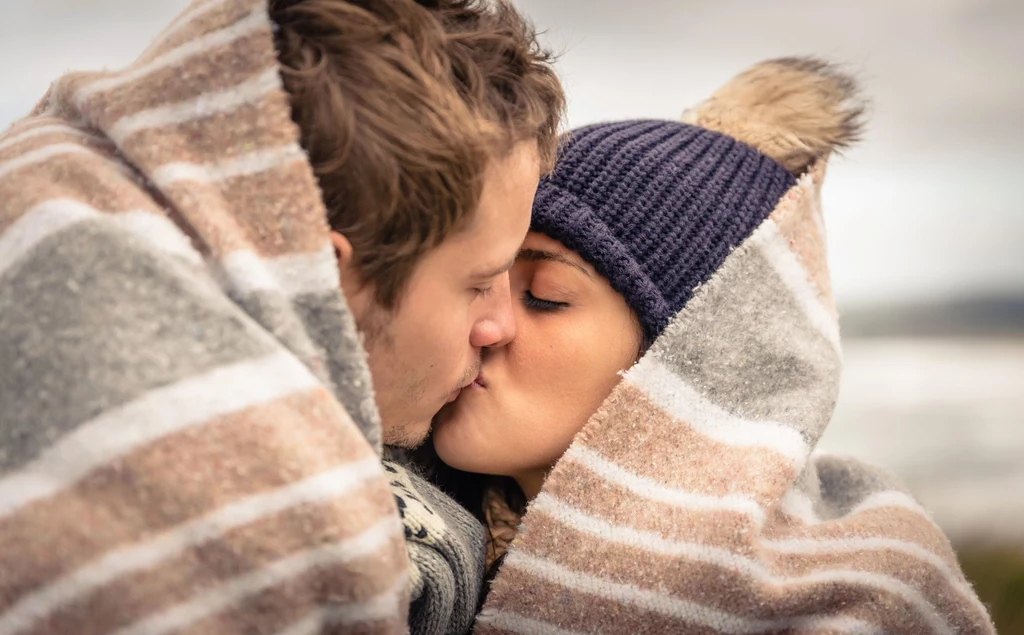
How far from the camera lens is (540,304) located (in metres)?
1.21

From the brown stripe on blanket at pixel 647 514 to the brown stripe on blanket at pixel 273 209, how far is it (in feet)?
1.70

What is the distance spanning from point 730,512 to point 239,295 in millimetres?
641

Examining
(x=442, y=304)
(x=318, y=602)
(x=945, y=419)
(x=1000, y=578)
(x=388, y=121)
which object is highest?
(x=388, y=121)

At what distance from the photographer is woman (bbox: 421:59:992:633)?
3.45 ft

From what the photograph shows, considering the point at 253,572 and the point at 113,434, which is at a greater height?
the point at 113,434

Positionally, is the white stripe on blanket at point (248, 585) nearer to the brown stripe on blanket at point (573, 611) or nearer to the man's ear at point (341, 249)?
the man's ear at point (341, 249)

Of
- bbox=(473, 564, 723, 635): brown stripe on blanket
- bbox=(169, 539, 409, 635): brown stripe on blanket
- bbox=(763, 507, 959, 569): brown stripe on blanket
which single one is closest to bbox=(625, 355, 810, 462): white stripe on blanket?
bbox=(763, 507, 959, 569): brown stripe on blanket

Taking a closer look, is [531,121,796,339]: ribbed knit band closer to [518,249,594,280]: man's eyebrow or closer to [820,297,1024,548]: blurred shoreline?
[518,249,594,280]: man's eyebrow

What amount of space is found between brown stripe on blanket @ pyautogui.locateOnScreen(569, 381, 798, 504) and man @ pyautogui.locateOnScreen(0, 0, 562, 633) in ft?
0.91

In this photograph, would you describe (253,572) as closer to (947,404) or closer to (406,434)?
(406,434)

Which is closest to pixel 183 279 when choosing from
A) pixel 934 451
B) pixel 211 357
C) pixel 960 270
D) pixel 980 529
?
pixel 211 357

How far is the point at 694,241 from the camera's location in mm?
1192

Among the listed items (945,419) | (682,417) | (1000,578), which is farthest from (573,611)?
(945,419)

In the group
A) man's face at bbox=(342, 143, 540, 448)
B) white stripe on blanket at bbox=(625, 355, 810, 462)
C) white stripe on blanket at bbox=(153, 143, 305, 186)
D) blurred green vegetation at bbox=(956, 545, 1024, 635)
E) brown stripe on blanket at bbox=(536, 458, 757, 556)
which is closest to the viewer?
white stripe on blanket at bbox=(153, 143, 305, 186)
